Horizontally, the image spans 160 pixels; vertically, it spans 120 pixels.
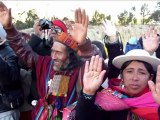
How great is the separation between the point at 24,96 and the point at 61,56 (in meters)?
0.52

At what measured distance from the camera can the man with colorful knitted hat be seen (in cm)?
313

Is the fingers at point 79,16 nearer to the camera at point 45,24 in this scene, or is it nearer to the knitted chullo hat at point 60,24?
the knitted chullo hat at point 60,24

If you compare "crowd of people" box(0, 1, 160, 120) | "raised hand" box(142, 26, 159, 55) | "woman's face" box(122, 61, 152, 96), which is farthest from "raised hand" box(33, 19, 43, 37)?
"woman's face" box(122, 61, 152, 96)

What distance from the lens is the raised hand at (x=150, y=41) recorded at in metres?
3.14

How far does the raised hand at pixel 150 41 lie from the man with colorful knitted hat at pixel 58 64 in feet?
1.63

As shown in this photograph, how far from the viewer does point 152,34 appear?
3.21 m

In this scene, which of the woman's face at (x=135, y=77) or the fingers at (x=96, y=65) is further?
the woman's face at (x=135, y=77)

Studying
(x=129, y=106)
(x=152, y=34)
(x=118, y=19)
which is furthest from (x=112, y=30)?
(x=118, y=19)

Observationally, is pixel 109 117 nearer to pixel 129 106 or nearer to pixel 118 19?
pixel 129 106

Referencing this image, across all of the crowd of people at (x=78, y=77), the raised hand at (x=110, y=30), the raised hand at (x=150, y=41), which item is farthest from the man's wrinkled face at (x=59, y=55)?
the raised hand at (x=150, y=41)

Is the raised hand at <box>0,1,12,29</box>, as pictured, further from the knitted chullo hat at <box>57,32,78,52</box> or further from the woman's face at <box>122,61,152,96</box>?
the woman's face at <box>122,61,152,96</box>

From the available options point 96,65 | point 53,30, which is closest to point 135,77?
point 96,65

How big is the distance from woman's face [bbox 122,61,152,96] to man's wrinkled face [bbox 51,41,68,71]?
732 mm

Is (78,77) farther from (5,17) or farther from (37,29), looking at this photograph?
(37,29)
